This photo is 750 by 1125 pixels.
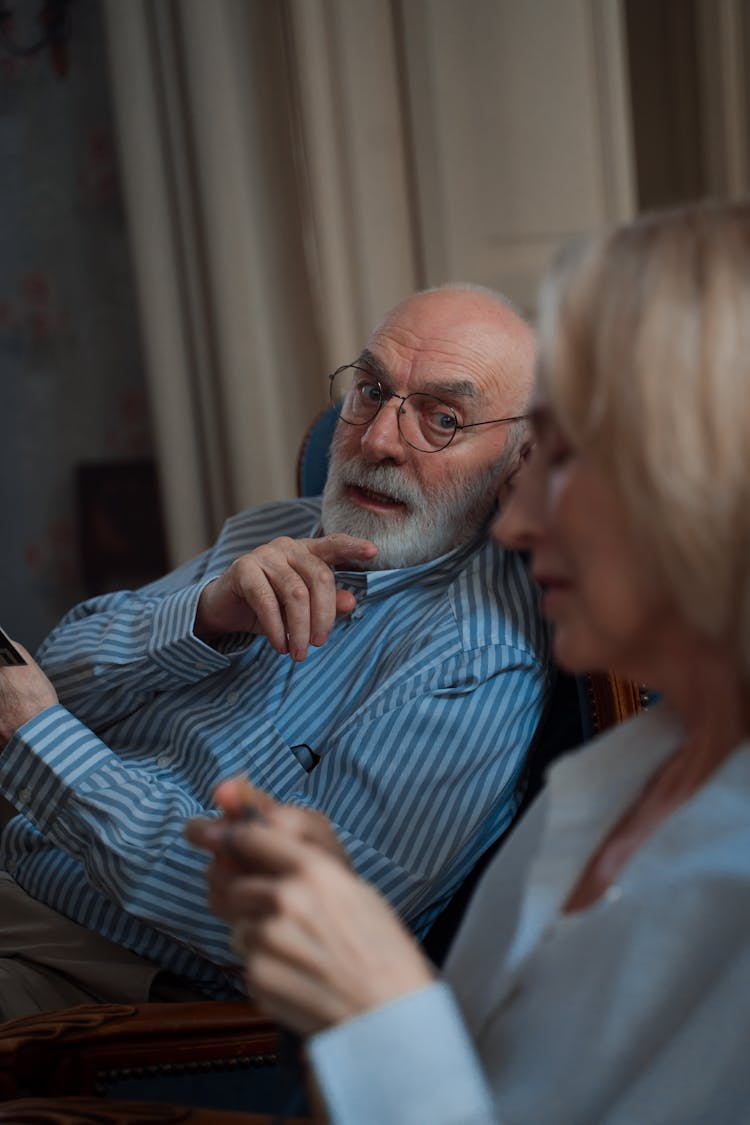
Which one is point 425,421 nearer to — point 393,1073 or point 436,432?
point 436,432

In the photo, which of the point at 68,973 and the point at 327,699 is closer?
the point at 68,973

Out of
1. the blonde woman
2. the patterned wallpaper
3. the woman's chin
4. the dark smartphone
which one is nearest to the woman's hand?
the blonde woman

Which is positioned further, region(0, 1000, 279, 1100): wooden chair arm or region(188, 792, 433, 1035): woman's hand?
region(0, 1000, 279, 1100): wooden chair arm

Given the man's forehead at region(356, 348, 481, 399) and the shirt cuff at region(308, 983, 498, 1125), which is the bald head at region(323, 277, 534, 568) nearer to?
the man's forehead at region(356, 348, 481, 399)

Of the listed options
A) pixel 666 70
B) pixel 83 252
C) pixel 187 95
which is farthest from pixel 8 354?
pixel 666 70

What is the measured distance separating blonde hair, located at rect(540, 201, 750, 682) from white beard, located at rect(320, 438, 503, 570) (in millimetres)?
1018

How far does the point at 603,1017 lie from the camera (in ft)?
2.33

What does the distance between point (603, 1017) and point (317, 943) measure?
0.18 metres

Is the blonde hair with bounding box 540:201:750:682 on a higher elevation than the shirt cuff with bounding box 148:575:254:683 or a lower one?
higher

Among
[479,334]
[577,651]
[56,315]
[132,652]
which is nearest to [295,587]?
[132,652]

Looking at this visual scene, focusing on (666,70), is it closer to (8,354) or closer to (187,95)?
(187,95)

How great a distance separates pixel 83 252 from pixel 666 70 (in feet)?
8.44

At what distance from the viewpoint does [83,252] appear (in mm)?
3352

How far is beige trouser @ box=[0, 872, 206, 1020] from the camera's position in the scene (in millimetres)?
1504
